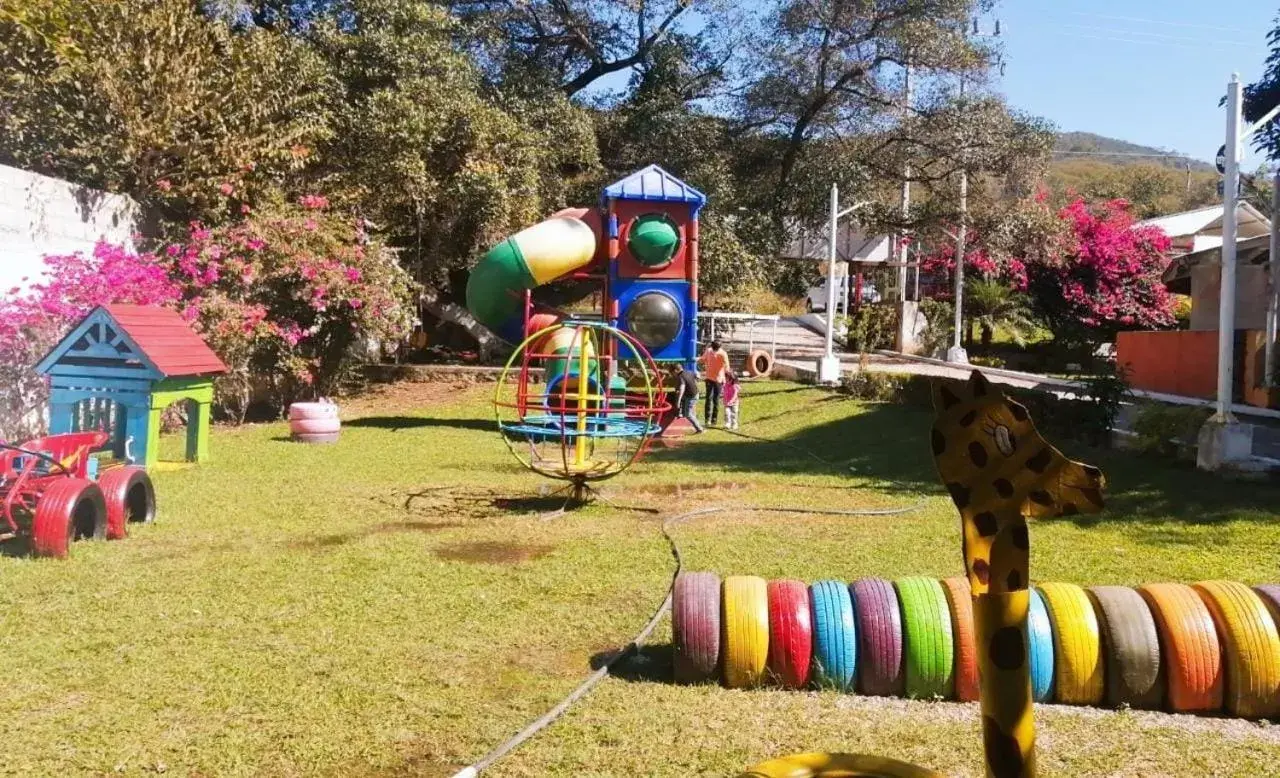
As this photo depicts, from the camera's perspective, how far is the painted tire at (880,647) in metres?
4.94

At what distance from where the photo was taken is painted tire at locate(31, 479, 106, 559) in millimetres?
7059

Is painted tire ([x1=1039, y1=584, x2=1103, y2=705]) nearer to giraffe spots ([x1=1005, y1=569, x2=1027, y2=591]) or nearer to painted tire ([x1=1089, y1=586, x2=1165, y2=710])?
painted tire ([x1=1089, y1=586, x2=1165, y2=710])

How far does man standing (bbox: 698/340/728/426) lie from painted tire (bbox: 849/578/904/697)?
12130 millimetres

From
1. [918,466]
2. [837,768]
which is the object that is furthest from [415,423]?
[837,768]

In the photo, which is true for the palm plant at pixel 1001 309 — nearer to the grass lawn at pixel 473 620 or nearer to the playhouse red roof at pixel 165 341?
the grass lawn at pixel 473 620

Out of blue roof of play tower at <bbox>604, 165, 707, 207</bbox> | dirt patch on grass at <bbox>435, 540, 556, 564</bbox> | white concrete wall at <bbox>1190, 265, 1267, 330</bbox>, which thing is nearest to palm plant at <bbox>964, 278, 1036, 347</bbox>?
white concrete wall at <bbox>1190, 265, 1267, 330</bbox>

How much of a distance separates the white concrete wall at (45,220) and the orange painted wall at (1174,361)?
15.5 metres

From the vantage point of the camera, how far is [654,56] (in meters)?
25.7

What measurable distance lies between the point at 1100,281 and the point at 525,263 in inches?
689

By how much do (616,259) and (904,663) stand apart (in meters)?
11.7

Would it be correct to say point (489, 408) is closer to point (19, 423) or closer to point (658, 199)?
point (658, 199)

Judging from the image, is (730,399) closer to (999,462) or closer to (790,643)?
(790,643)

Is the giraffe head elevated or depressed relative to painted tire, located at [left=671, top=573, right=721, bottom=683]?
elevated

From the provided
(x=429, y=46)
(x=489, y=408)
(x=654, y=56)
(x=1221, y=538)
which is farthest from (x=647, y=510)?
(x=654, y=56)
